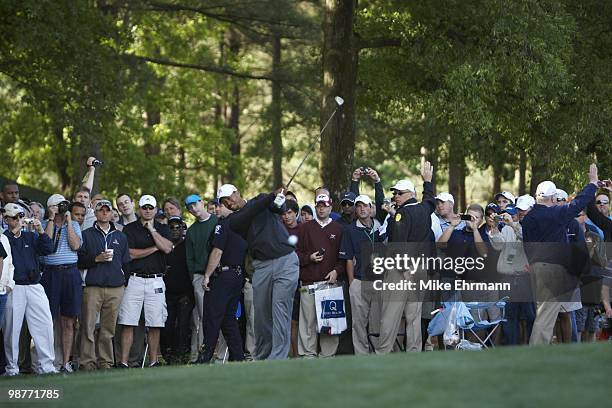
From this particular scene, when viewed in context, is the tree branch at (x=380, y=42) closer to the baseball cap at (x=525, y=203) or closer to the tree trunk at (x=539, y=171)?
the tree trunk at (x=539, y=171)

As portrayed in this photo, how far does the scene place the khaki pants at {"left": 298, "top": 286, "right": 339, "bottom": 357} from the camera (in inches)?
652

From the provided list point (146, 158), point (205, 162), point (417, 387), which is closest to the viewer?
point (417, 387)

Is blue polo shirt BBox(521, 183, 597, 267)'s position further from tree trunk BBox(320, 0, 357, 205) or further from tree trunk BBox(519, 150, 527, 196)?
tree trunk BBox(519, 150, 527, 196)

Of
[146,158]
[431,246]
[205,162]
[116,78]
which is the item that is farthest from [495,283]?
[205,162]

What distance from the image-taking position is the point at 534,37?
70.7 feet

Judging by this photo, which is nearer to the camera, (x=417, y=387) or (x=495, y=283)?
(x=417, y=387)

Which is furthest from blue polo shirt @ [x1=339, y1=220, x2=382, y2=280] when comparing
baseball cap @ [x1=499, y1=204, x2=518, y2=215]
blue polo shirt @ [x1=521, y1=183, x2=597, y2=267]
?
blue polo shirt @ [x1=521, y1=183, x2=597, y2=267]

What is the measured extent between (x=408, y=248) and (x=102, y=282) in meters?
4.02

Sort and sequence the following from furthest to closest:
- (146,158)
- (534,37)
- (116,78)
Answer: (146,158)
(116,78)
(534,37)

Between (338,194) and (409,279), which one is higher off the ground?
(338,194)

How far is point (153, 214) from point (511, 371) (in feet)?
25.6

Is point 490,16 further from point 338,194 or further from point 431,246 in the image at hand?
point 431,246

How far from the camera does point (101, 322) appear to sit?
1602 cm

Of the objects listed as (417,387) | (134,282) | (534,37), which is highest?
(534,37)
